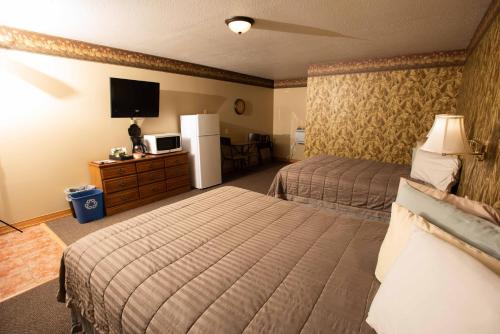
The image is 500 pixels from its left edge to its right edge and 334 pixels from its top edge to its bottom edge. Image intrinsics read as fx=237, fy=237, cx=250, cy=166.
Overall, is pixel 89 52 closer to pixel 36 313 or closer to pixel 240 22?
pixel 240 22

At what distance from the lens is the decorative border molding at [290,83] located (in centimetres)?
672

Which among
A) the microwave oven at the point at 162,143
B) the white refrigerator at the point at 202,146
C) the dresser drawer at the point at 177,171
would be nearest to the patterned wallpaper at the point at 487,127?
the white refrigerator at the point at 202,146

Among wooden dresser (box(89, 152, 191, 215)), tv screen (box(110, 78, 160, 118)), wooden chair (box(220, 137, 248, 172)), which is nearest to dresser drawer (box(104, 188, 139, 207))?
wooden dresser (box(89, 152, 191, 215))

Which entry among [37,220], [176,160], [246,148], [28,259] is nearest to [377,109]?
[246,148]

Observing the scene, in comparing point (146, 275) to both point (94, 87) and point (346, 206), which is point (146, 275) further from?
point (94, 87)

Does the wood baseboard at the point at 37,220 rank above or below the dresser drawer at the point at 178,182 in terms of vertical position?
below

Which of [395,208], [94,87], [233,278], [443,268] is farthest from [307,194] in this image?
[94,87]

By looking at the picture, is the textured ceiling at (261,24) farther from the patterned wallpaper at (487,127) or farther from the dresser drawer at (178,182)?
the dresser drawer at (178,182)

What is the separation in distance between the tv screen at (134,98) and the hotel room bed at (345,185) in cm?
253

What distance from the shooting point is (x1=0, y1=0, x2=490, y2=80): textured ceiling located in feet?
7.22

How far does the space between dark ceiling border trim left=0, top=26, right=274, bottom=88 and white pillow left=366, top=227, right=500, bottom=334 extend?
14.1 feet

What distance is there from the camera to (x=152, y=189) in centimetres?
404

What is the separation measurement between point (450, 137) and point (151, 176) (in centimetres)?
388

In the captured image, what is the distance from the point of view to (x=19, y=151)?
3041 mm
